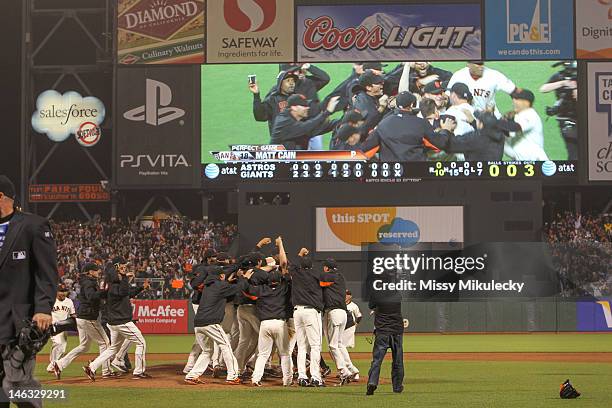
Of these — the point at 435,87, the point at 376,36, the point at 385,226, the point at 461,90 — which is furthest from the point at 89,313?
the point at 376,36

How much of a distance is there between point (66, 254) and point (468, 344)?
18.1 m

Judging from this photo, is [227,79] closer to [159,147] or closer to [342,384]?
[159,147]

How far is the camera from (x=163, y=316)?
1441 inches

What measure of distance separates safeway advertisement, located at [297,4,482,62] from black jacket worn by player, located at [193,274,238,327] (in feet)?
72.6

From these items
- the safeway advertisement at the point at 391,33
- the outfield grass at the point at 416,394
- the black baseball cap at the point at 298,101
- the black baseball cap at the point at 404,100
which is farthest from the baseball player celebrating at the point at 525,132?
the outfield grass at the point at 416,394

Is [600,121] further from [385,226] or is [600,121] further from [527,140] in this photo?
[385,226]

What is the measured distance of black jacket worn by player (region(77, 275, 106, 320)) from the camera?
18.5 metres

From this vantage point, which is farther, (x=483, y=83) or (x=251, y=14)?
(x=251, y=14)

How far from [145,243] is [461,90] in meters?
14.1

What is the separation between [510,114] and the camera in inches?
1485

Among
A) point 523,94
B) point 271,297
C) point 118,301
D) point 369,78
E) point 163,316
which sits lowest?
point 163,316

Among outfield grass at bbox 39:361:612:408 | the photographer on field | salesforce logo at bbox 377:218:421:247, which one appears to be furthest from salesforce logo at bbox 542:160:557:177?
outfield grass at bbox 39:361:612:408

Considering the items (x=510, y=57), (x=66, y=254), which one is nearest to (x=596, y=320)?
(x=510, y=57)

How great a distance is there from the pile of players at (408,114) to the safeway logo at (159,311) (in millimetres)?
7035
